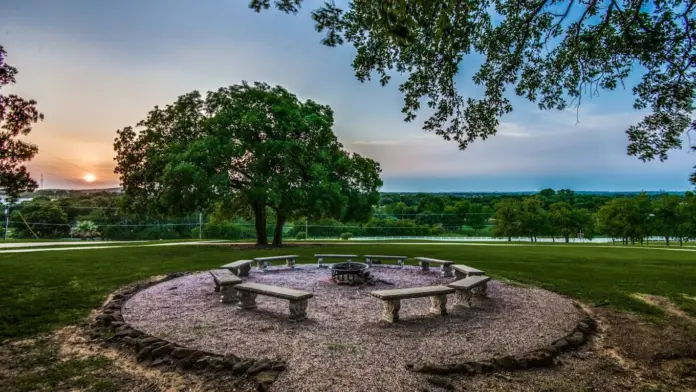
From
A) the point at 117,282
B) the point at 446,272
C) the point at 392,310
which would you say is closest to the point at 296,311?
the point at 392,310

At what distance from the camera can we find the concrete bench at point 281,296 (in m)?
5.29

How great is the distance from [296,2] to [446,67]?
2824 millimetres

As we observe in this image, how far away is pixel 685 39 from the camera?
570 centimetres

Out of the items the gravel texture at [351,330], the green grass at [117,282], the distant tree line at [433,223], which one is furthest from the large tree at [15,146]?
the distant tree line at [433,223]

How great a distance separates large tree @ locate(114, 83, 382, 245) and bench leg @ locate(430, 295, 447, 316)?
435 inches

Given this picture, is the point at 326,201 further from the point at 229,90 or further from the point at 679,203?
the point at 679,203

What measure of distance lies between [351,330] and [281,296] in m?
1.21

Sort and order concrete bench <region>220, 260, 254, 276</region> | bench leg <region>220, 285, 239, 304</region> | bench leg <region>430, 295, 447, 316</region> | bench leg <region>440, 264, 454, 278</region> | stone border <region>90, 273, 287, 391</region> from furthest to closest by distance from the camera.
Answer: bench leg <region>440, 264, 454, 278</region>
concrete bench <region>220, 260, 254, 276</region>
bench leg <region>220, 285, 239, 304</region>
bench leg <region>430, 295, 447, 316</region>
stone border <region>90, 273, 287, 391</region>

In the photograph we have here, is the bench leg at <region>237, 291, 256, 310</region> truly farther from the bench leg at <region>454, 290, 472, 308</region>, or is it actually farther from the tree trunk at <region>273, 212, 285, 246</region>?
the tree trunk at <region>273, 212, 285, 246</region>

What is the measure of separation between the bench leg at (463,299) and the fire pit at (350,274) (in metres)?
2.43

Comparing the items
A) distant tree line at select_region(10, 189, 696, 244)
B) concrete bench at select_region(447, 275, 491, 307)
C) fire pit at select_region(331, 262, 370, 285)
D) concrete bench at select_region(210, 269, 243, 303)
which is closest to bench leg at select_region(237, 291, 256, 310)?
concrete bench at select_region(210, 269, 243, 303)

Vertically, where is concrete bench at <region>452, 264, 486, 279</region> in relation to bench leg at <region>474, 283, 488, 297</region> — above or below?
above

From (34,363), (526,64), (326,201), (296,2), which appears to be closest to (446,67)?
(526,64)

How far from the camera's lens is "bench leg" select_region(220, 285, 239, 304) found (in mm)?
6354
